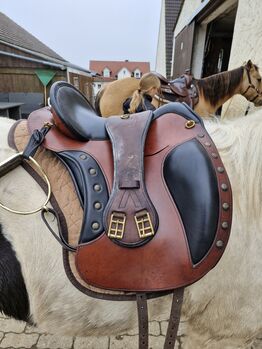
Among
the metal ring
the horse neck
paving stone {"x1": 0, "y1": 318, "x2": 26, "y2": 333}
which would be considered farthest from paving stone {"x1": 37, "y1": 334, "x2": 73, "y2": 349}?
the horse neck

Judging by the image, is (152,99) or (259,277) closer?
(259,277)

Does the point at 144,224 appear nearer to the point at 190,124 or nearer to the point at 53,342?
the point at 190,124

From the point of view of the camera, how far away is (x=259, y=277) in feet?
2.41

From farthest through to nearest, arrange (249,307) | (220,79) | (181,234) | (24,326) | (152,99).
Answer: (220,79), (152,99), (24,326), (249,307), (181,234)

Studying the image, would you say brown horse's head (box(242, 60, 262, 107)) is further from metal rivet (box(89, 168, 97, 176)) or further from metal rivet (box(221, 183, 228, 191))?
metal rivet (box(89, 168, 97, 176))

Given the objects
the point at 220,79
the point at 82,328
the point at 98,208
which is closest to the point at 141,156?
the point at 98,208

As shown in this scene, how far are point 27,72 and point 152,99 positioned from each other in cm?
597

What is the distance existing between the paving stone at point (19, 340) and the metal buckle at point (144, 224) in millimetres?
1352

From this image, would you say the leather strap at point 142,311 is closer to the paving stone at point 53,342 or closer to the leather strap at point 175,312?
the leather strap at point 175,312

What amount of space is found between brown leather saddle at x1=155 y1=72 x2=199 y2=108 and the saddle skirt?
8.40 feet

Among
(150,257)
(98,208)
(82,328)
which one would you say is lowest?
(82,328)

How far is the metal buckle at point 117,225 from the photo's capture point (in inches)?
26.1

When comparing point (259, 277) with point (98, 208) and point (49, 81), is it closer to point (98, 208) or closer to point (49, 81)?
point (98, 208)

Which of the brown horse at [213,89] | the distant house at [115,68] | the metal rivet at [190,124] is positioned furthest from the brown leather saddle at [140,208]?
the distant house at [115,68]
